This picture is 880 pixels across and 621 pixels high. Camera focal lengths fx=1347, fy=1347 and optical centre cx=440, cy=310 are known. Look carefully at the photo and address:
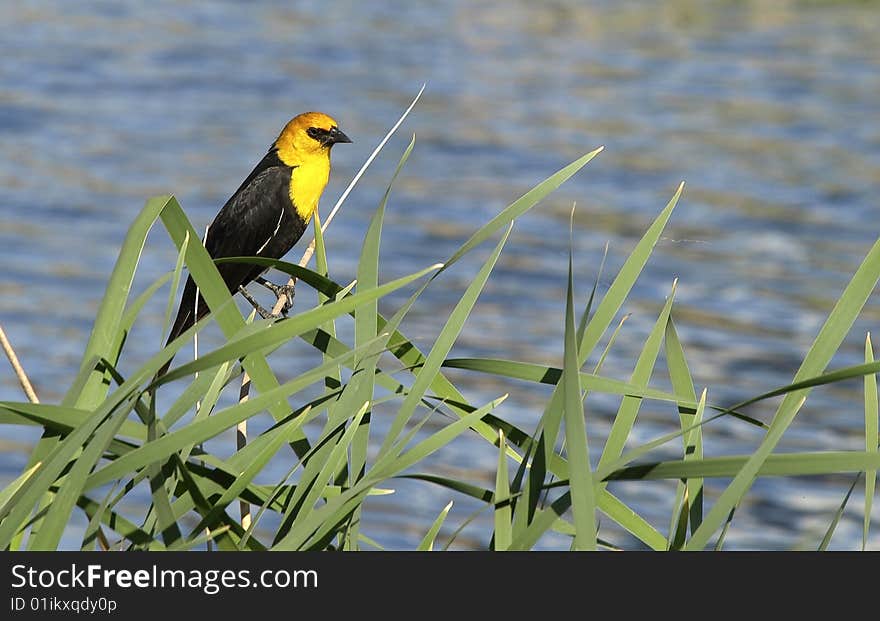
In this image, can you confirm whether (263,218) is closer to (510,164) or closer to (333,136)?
(333,136)

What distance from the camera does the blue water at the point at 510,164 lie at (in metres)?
7.01

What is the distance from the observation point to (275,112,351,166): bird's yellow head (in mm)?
3973

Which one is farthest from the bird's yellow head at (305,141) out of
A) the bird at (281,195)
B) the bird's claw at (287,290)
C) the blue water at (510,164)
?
the blue water at (510,164)

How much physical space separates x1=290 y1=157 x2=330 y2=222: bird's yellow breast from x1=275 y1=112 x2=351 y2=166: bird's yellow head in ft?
0.05

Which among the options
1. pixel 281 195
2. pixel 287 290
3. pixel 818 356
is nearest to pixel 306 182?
pixel 281 195

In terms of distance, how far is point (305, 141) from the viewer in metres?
4.02

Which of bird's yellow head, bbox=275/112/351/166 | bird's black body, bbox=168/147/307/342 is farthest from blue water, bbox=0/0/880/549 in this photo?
bird's yellow head, bbox=275/112/351/166

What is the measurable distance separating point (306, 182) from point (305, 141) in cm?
13

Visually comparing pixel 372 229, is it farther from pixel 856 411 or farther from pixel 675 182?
pixel 675 182

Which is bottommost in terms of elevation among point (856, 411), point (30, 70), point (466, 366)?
point (466, 366)

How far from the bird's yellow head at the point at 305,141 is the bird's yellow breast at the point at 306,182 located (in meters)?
0.02

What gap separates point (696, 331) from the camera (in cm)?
770

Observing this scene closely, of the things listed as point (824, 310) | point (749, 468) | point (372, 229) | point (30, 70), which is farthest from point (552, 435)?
point (30, 70)
